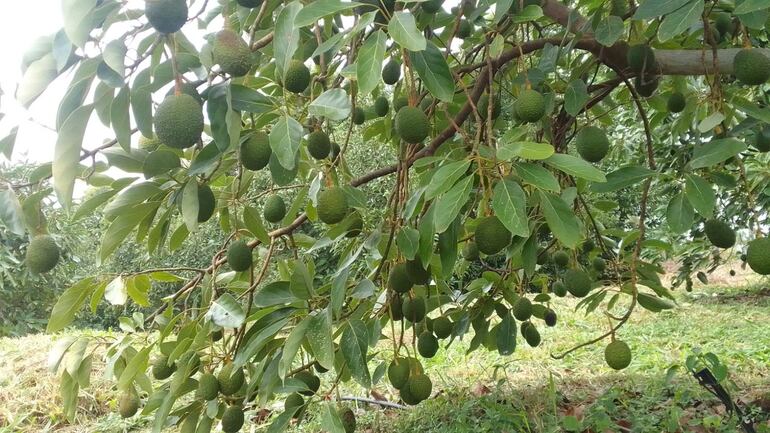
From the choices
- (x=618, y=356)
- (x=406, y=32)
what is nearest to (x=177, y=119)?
(x=406, y=32)

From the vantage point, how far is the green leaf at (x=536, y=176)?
969mm

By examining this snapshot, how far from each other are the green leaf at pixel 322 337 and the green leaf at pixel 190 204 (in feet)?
0.92

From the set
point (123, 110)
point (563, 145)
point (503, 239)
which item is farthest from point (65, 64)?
point (563, 145)

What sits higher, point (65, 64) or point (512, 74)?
point (65, 64)

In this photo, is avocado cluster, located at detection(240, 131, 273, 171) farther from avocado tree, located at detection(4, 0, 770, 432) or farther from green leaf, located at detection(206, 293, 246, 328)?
green leaf, located at detection(206, 293, 246, 328)

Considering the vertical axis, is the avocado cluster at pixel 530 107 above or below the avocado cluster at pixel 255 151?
below

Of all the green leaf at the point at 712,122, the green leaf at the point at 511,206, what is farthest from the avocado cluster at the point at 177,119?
the green leaf at the point at 712,122

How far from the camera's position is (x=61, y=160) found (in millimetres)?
869

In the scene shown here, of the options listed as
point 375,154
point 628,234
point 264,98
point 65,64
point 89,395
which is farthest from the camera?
point 375,154

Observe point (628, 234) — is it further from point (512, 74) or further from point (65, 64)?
point (65, 64)

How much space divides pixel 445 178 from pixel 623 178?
1.68ft

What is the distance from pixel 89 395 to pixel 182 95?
3218mm

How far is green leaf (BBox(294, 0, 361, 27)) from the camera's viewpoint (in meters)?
0.89

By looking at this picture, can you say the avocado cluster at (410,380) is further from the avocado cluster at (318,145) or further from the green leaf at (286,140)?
the green leaf at (286,140)
